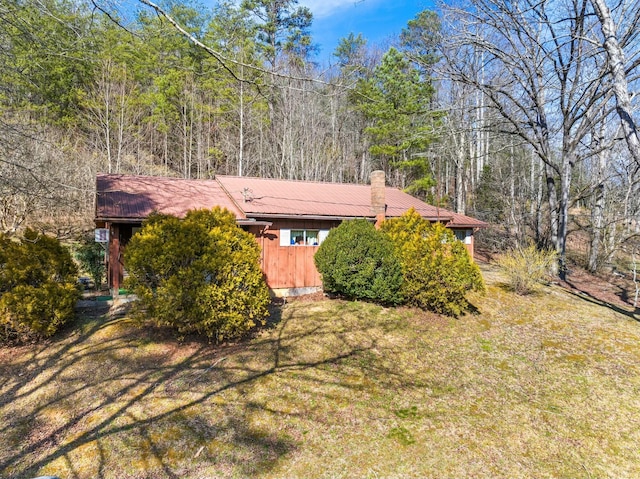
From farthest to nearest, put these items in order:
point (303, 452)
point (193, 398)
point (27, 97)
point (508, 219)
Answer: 1. point (508, 219)
2. point (27, 97)
3. point (193, 398)
4. point (303, 452)

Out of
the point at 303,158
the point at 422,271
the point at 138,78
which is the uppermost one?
the point at 138,78

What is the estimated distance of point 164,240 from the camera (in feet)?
18.8

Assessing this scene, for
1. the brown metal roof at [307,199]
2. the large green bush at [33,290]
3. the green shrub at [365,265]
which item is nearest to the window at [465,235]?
the brown metal roof at [307,199]

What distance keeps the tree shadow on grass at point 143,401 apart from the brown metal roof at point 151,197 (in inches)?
118

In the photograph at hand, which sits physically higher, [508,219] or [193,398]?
[508,219]

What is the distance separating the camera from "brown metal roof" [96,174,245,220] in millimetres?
8336

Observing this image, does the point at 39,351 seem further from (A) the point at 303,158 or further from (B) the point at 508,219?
(B) the point at 508,219

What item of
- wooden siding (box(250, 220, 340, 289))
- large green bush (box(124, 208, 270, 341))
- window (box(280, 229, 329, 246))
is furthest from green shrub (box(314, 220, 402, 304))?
large green bush (box(124, 208, 270, 341))

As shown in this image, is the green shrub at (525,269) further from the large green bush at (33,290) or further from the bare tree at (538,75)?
the large green bush at (33,290)

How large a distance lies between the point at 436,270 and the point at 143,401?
622cm

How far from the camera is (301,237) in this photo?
9.88m

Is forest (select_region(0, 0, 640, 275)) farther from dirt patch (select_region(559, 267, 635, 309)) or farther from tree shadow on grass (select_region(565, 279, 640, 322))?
tree shadow on grass (select_region(565, 279, 640, 322))

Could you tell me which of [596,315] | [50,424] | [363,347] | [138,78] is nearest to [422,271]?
[363,347]

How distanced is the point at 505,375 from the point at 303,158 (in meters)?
16.6
